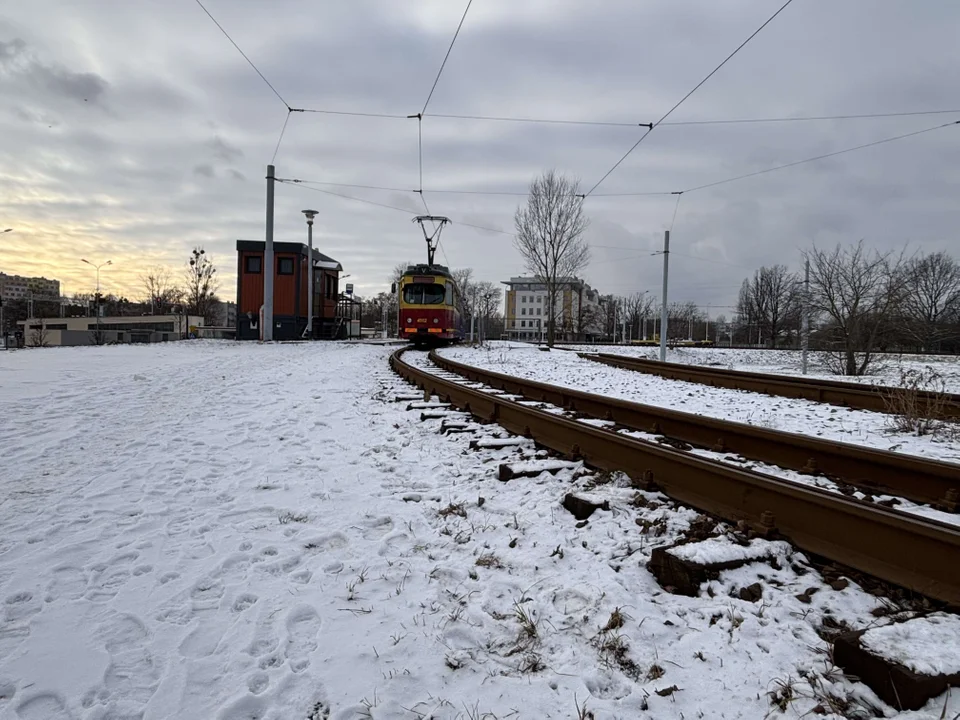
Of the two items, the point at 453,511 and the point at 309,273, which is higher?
the point at 309,273

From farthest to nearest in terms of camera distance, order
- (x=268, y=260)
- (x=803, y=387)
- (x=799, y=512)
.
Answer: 1. (x=268, y=260)
2. (x=803, y=387)
3. (x=799, y=512)

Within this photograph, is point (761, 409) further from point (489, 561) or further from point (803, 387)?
point (489, 561)

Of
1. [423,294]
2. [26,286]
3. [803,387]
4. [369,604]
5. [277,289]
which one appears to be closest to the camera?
[369,604]

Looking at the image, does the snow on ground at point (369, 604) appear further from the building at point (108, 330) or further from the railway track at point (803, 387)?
the building at point (108, 330)

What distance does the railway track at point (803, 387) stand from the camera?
29.5ft

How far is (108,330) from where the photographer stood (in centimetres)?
4953

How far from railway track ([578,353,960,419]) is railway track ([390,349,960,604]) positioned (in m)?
6.21

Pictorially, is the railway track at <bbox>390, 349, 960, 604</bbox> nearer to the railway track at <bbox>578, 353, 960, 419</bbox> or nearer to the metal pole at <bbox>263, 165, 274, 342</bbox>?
the railway track at <bbox>578, 353, 960, 419</bbox>

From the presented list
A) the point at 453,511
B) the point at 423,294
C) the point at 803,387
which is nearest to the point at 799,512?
the point at 453,511

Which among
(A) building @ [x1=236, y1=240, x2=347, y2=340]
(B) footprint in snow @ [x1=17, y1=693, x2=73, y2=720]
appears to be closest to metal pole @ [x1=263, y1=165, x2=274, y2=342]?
(A) building @ [x1=236, y1=240, x2=347, y2=340]

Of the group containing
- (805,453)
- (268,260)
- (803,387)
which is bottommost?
(805,453)

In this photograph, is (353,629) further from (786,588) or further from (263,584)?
(786,588)

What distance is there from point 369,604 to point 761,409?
26.3 feet

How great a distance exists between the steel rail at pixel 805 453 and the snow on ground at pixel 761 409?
63.3 inches
